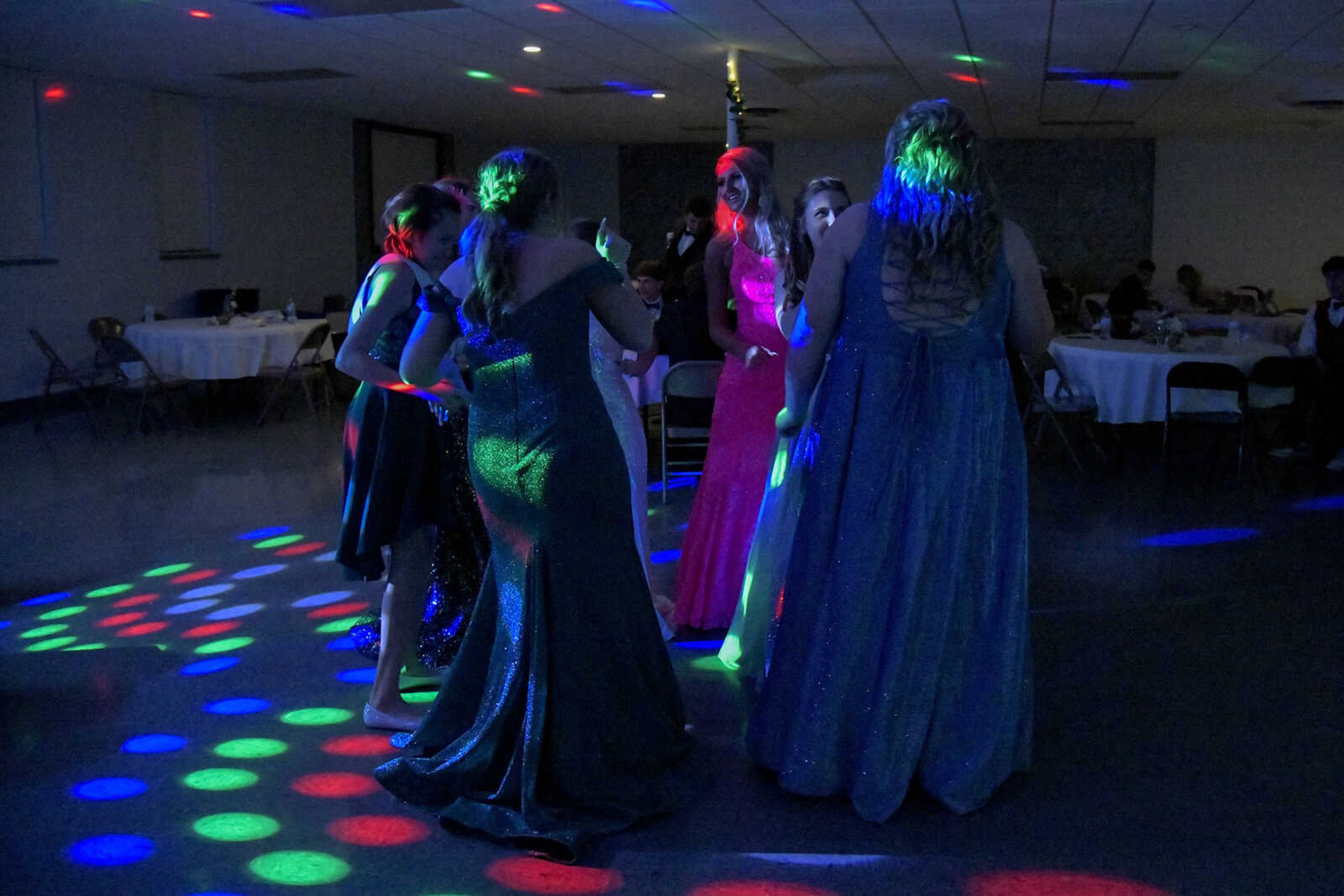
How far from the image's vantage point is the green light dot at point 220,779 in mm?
2797

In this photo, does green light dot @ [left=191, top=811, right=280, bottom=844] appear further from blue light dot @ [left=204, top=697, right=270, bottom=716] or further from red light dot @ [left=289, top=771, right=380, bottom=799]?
blue light dot @ [left=204, top=697, right=270, bottom=716]

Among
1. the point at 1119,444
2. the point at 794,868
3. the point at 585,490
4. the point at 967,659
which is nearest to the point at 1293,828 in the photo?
the point at 967,659

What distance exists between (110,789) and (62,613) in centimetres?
171

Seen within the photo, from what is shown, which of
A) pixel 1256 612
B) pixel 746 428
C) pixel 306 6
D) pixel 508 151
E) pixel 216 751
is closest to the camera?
pixel 508 151

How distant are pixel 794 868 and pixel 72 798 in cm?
164

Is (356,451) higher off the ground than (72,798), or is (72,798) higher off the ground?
(356,451)

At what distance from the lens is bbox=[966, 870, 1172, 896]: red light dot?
90.7 inches

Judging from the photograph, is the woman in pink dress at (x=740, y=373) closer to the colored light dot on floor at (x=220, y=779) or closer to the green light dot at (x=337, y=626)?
the green light dot at (x=337, y=626)

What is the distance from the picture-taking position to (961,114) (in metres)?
2.55

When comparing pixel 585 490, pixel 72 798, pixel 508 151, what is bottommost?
pixel 72 798

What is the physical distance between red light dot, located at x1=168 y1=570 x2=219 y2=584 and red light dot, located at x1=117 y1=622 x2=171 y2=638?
516mm

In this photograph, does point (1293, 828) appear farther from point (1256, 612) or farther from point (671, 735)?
point (1256, 612)

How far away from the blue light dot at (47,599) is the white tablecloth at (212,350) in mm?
4506

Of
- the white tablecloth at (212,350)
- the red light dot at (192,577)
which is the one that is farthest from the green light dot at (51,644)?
the white tablecloth at (212,350)
